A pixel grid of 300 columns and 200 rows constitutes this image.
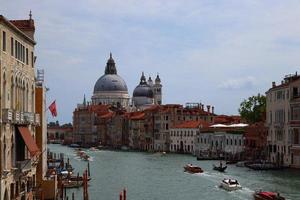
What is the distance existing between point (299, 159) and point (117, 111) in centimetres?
6576

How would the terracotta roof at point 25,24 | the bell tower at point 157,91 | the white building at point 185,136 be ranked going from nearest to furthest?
the terracotta roof at point 25,24 < the white building at point 185,136 < the bell tower at point 157,91

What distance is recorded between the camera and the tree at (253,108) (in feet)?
207

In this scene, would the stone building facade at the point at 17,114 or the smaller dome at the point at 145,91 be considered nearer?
the stone building facade at the point at 17,114

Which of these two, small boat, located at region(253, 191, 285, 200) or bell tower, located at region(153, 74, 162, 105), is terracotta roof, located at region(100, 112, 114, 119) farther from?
small boat, located at region(253, 191, 285, 200)

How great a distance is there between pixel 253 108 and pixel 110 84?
5958cm

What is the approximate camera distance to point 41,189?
22.0 metres

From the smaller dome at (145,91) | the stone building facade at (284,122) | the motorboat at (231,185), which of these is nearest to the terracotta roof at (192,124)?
the stone building facade at (284,122)

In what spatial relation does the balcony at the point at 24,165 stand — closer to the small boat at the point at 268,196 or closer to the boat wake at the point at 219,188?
the small boat at the point at 268,196

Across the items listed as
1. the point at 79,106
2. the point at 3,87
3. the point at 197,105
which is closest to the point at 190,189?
the point at 3,87

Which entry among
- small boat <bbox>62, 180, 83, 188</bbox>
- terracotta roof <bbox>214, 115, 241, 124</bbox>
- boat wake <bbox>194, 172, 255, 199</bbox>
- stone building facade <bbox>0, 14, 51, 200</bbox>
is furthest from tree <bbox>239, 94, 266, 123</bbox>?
stone building facade <bbox>0, 14, 51, 200</bbox>

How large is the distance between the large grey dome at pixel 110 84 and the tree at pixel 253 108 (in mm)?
58425

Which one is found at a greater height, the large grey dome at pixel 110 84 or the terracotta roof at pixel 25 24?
the large grey dome at pixel 110 84

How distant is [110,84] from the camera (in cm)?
12150

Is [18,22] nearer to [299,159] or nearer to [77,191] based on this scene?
[77,191]
